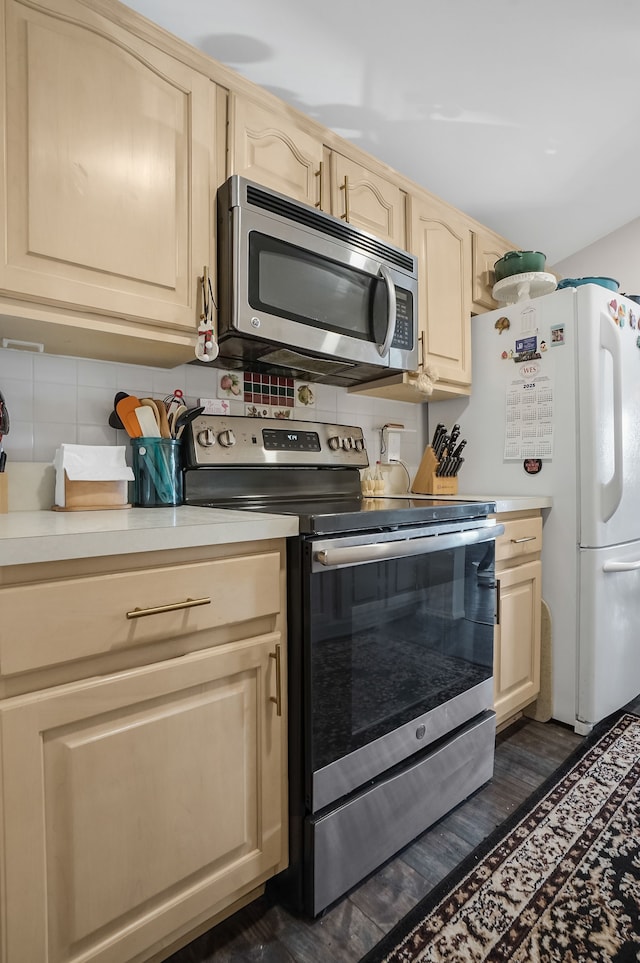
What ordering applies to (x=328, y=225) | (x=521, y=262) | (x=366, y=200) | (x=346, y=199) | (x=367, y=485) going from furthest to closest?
(x=521, y=262) → (x=367, y=485) → (x=366, y=200) → (x=346, y=199) → (x=328, y=225)

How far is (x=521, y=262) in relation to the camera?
2.18m

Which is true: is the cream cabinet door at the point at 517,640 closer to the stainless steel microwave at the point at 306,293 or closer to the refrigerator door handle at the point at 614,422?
the refrigerator door handle at the point at 614,422

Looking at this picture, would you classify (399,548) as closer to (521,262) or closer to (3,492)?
(3,492)

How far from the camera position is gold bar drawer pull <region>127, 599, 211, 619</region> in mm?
864

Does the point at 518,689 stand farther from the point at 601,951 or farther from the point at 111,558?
the point at 111,558

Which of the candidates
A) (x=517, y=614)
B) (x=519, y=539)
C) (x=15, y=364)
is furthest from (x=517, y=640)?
(x=15, y=364)

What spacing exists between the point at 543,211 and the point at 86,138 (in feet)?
7.17

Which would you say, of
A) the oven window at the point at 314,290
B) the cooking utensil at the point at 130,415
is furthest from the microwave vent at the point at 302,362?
the cooking utensil at the point at 130,415

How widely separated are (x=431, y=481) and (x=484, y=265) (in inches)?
41.0

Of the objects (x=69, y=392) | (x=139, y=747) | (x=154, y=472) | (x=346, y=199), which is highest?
(x=346, y=199)

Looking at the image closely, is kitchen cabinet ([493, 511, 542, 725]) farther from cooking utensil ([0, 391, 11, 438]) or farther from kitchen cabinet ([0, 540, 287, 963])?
cooking utensil ([0, 391, 11, 438])

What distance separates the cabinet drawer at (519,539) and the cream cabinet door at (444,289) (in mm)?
664

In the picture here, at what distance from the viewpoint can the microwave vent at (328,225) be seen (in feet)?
4.59

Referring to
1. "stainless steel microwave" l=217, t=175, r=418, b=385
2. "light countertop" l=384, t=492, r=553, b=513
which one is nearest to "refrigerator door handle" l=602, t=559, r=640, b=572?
"light countertop" l=384, t=492, r=553, b=513
